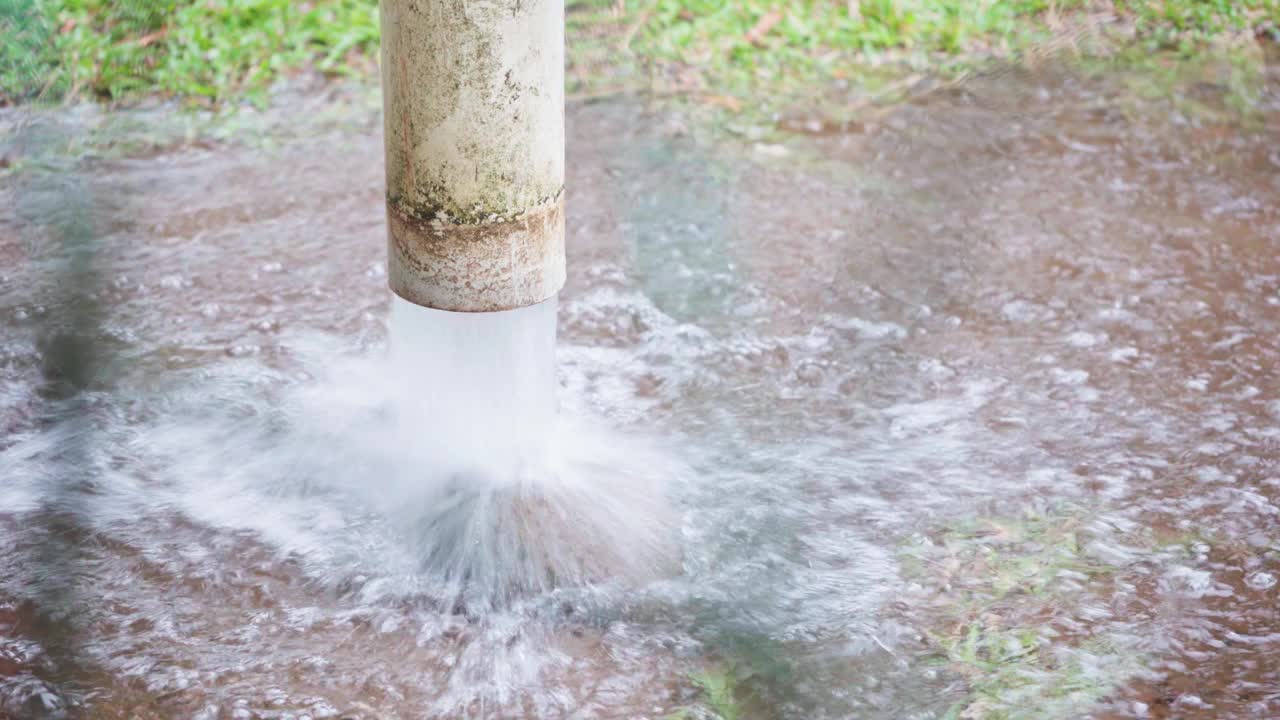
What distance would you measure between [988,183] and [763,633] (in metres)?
2.91

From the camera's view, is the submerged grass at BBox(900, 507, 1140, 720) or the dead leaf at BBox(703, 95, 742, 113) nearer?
the submerged grass at BBox(900, 507, 1140, 720)

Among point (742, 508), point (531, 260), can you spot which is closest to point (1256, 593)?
point (742, 508)

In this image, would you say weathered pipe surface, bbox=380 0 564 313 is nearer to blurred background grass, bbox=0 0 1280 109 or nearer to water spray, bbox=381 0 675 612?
water spray, bbox=381 0 675 612

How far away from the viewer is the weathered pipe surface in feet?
8.76

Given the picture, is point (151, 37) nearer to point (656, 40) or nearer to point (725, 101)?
point (656, 40)

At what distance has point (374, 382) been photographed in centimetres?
366

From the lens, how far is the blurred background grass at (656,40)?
18.7 feet

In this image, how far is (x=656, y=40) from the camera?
21.0 ft

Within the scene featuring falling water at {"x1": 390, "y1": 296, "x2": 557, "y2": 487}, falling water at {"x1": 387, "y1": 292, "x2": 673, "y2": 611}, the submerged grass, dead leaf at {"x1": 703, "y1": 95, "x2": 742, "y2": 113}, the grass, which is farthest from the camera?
dead leaf at {"x1": 703, "y1": 95, "x2": 742, "y2": 113}

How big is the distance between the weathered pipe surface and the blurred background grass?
10.0 feet

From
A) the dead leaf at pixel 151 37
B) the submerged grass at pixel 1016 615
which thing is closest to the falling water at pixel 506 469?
the submerged grass at pixel 1016 615

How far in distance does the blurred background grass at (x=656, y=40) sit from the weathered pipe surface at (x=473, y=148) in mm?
3058

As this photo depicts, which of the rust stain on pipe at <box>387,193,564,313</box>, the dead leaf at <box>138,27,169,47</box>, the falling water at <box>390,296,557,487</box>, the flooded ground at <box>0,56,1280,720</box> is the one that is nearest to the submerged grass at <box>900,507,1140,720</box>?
the flooded ground at <box>0,56,1280,720</box>

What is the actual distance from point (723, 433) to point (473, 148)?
114 cm
